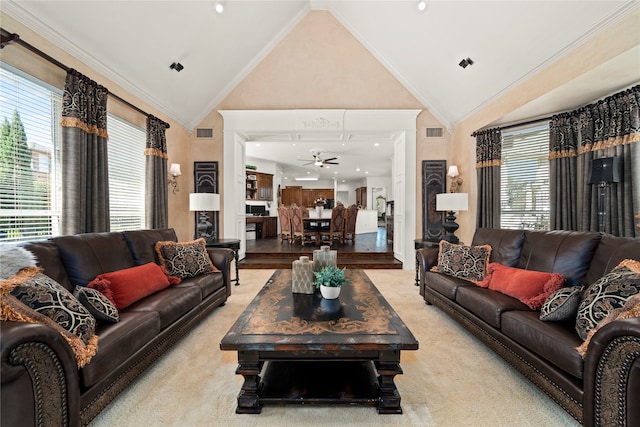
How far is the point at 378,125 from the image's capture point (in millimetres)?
5223

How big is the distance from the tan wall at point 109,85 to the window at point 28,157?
0.34 ft

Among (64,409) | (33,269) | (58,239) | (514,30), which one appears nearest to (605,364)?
(64,409)

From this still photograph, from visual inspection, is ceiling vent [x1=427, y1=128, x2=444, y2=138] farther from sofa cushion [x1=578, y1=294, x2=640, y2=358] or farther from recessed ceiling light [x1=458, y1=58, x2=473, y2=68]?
sofa cushion [x1=578, y1=294, x2=640, y2=358]

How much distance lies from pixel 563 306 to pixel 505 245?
121cm

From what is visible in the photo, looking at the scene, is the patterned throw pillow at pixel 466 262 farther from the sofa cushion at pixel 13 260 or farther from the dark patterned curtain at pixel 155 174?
the dark patterned curtain at pixel 155 174

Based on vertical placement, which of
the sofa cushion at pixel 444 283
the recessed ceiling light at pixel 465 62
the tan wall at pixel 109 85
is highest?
the recessed ceiling light at pixel 465 62

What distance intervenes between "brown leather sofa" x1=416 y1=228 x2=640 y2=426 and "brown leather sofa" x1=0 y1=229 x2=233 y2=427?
7.92 feet

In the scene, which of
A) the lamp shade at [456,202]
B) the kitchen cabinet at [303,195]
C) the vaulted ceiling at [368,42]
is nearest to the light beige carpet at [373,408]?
the lamp shade at [456,202]

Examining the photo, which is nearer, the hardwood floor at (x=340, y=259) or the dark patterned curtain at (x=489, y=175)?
the dark patterned curtain at (x=489, y=175)

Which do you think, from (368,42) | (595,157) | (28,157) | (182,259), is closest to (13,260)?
(182,259)

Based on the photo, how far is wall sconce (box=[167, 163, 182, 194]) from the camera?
467cm

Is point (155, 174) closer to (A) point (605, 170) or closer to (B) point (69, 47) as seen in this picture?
(B) point (69, 47)

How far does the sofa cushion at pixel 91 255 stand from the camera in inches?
77.7

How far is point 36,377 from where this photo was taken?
1114 millimetres
